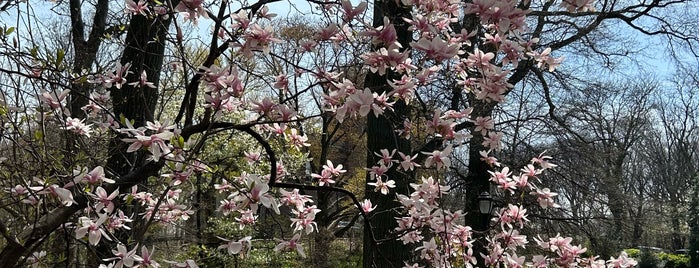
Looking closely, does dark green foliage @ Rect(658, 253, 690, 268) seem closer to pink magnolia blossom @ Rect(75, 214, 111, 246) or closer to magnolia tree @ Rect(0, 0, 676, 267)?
magnolia tree @ Rect(0, 0, 676, 267)

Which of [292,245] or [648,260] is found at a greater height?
[648,260]

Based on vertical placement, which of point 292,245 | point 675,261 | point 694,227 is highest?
point 694,227

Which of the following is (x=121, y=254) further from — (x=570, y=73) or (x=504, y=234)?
(x=570, y=73)

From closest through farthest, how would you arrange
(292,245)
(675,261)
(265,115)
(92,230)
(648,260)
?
(92,230) → (265,115) → (292,245) → (675,261) → (648,260)

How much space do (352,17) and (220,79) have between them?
1.42 ft

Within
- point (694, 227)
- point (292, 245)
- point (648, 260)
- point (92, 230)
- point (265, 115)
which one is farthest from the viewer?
point (648, 260)

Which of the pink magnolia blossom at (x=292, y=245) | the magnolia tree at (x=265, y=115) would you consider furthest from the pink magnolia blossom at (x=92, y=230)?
the pink magnolia blossom at (x=292, y=245)

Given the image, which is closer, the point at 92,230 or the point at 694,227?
the point at 92,230

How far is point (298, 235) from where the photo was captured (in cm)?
183

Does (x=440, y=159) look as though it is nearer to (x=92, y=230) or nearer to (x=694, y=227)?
(x=92, y=230)

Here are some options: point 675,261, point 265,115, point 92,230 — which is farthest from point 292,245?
point 675,261

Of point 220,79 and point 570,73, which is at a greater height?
point 570,73

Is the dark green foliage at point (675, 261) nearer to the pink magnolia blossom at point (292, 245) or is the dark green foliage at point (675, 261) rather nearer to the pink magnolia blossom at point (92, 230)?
the pink magnolia blossom at point (292, 245)

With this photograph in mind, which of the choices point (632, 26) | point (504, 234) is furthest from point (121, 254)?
point (632, 26)
